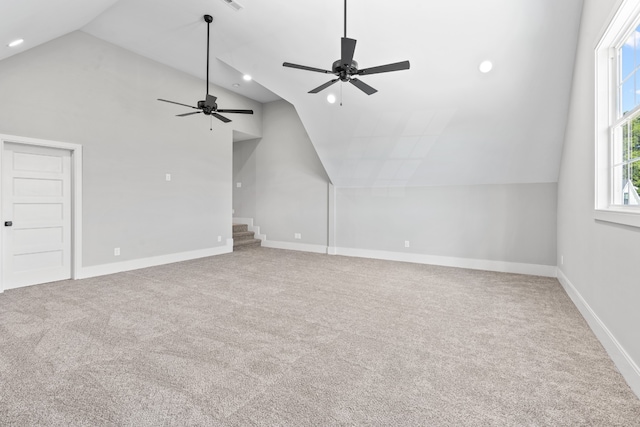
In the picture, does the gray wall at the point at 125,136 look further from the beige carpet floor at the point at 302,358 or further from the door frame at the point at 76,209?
the beige carpet floor at the point at 302,358

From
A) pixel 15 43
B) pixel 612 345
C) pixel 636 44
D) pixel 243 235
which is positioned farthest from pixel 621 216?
pixel 243 235

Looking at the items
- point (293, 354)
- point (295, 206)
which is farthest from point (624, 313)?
point (295, 206)

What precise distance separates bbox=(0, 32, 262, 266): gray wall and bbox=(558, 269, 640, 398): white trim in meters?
6.20

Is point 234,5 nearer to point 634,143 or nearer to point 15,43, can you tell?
point 15,43

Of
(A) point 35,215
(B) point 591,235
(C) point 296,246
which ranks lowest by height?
(C) point 296,246

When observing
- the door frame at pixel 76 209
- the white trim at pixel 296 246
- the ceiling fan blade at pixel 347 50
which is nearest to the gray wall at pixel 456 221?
the white trim at pixel 296 246

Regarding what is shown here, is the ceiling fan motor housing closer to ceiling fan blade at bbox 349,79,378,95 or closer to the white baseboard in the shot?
ceiling fan blade at bbox 349,79,378,95

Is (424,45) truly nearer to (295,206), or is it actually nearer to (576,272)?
(576,272)

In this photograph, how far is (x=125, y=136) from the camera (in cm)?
534

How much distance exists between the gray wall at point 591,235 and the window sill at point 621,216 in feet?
0.16

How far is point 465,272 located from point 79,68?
686 cm

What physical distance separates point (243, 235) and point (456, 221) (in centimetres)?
494

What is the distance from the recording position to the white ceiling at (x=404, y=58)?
362 cm

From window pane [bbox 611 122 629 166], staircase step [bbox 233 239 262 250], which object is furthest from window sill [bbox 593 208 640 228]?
staircase step [bbox 233 239 262 250]
